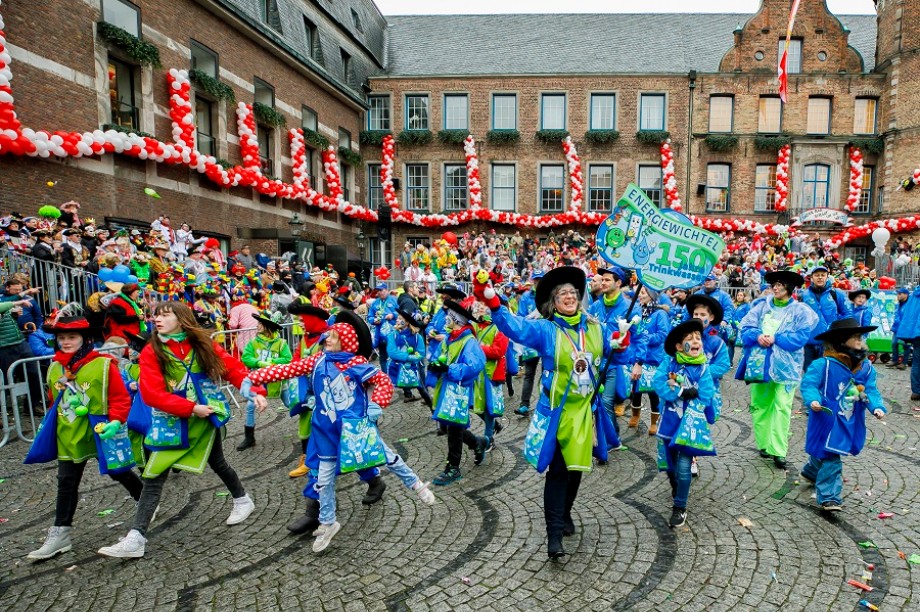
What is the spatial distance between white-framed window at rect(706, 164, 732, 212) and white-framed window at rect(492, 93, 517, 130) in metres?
9.13

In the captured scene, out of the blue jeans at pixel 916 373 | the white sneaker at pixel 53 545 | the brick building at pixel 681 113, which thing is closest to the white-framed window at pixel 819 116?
the brick building at pixel 681 113

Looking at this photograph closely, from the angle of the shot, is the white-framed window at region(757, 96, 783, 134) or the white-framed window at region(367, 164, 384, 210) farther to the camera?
the white-framed window at region(367, 164, 384, 210)

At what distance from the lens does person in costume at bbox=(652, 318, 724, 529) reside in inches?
170

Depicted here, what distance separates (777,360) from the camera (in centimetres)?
548

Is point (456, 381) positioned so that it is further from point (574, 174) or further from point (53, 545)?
point (574, 174)

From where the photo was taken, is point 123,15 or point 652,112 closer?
point 123,15

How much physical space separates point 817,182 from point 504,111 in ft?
47.2

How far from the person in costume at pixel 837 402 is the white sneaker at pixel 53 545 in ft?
18.5

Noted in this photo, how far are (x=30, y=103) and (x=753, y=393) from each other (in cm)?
1354

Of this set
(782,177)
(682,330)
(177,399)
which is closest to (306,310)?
(177,399)

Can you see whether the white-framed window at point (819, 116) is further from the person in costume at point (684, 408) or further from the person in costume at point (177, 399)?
the person in costume at point (177, 399)

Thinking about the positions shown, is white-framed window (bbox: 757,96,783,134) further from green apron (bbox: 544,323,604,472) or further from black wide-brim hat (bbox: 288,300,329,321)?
black wide-brim hat (bbox: 288,300,329,321)

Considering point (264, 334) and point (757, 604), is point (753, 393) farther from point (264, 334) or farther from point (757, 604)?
point (264, 334)

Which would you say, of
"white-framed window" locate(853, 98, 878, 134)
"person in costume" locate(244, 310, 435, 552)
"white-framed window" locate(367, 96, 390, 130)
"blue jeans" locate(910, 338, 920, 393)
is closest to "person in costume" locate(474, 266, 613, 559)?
"person in costume" locate(244, 310, 435, 552)
